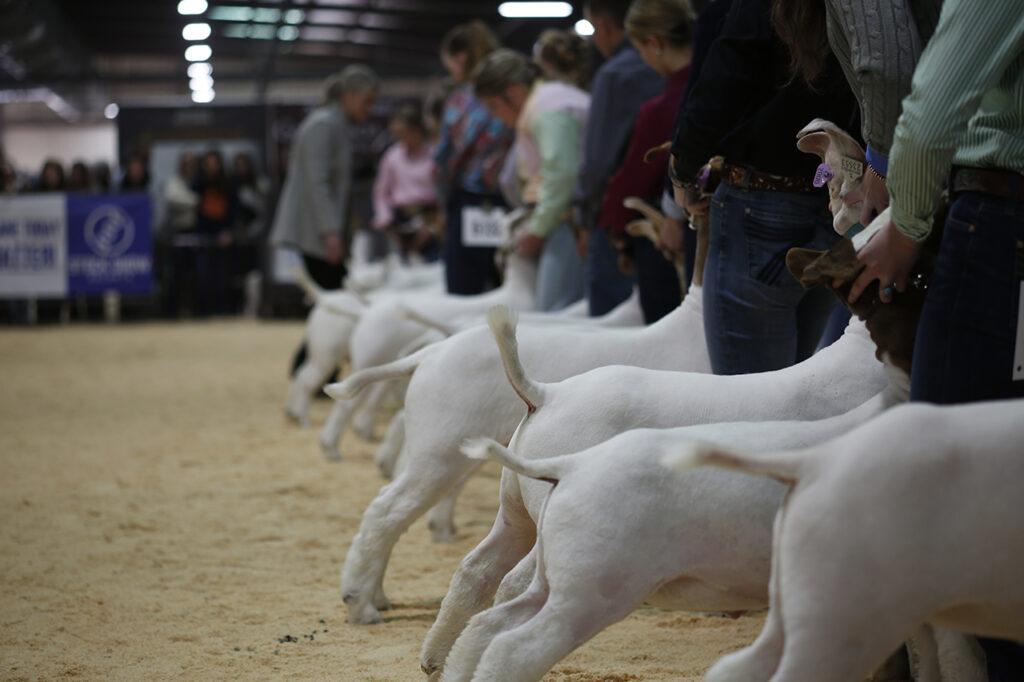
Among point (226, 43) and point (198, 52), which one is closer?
point (226, 43)

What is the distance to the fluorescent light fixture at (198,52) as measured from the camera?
27781 mm

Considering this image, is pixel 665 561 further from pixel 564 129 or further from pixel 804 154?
pixel 564 129

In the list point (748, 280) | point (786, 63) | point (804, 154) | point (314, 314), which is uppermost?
point (786, 63)

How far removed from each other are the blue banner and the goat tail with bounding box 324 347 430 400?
13611 mm

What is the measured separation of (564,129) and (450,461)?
2.74m

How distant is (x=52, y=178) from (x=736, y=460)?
16367 millimetres

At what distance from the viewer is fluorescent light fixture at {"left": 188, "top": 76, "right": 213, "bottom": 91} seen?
1216 inches

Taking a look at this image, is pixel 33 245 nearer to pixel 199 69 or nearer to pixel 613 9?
pixel 613 9

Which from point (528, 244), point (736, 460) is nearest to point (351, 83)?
point (528, 244)

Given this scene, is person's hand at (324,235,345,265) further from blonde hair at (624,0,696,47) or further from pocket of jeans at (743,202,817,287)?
pocket of jeans at (743,202,817,287)

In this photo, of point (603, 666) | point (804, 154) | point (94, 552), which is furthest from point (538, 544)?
point (94, 552)

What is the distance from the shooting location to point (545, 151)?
19.0ft

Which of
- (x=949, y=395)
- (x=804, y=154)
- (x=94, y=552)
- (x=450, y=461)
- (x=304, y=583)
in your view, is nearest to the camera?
(x=949, y=395)

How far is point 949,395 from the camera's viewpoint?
6.84 ft
